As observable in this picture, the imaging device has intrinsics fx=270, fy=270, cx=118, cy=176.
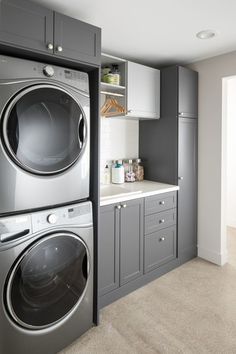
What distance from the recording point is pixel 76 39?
1.74 meters

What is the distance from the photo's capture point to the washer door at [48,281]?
60.4 inches

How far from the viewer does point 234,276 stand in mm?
2748

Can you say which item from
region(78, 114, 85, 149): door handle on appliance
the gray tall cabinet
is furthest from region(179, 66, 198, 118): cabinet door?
region(78, 114, 85, 149): door handle on appliance

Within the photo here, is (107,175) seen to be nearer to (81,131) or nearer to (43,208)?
(81,131)

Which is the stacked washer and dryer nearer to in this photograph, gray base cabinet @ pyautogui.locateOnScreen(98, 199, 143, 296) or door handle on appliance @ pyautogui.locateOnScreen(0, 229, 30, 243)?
door handle on appliance @ pyautogui.locateOnScreen(0, 229, 30, 243)

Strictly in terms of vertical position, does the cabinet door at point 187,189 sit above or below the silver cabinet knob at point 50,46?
below

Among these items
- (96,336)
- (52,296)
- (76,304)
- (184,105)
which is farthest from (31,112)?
(184,105)

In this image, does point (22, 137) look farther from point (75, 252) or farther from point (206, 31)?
point (206, 31)

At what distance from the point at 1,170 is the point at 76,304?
1042mm

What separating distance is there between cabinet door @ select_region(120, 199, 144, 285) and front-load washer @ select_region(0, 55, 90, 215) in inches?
24.4

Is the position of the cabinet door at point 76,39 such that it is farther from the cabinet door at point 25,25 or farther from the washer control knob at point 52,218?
the washer control knob at point 52,218

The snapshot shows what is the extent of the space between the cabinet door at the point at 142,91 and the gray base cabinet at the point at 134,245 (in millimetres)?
889

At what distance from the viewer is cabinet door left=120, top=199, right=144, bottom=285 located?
2.36m

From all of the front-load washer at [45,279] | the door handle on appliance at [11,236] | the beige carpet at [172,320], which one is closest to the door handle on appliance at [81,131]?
the front-load washer at [45,279]
